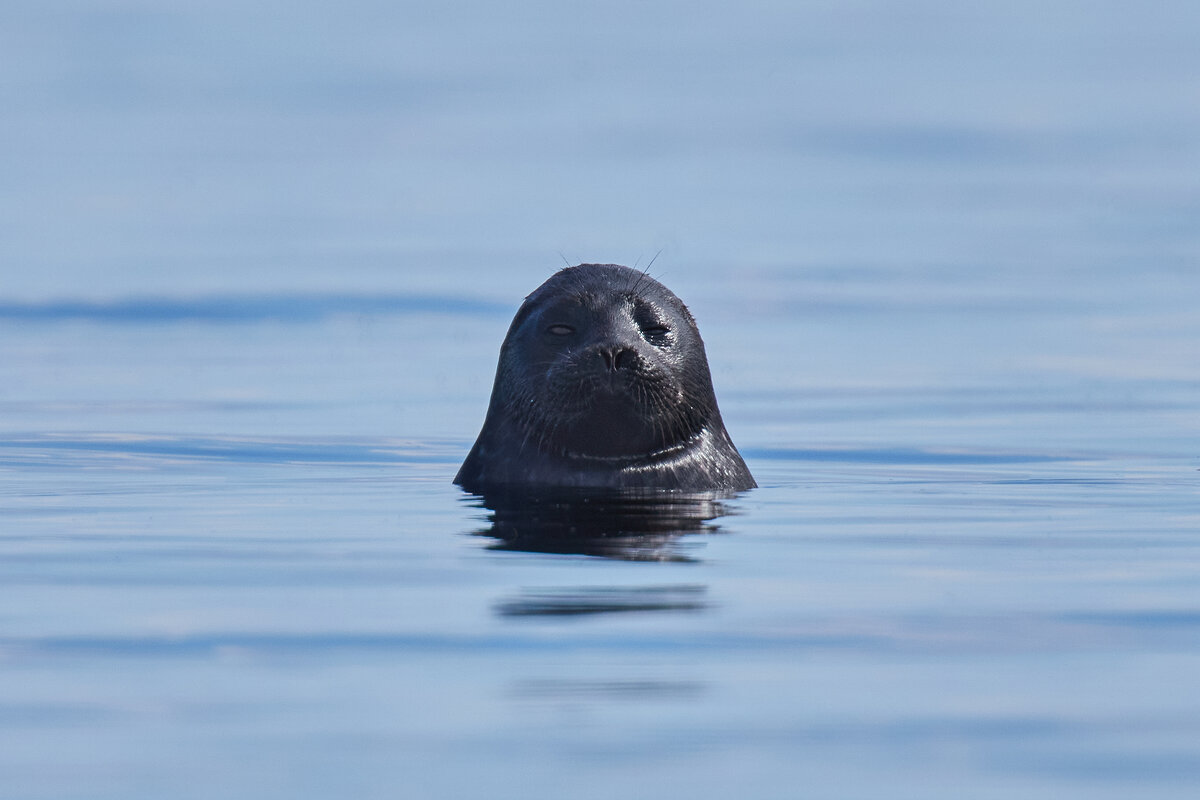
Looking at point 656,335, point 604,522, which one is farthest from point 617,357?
point 604,522

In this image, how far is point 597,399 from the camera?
9.77m

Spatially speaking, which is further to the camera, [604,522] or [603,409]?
[603,409]

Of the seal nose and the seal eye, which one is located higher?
the seal eye

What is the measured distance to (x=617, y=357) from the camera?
31.9ft

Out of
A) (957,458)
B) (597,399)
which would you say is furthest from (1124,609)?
(957,458)

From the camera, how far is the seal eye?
10266mm

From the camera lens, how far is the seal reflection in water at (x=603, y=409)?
9703 millimetres

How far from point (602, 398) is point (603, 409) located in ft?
0.30

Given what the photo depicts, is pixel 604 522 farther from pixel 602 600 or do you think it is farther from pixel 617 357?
pixel 602 600

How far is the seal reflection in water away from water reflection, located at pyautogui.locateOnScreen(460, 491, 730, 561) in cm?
4

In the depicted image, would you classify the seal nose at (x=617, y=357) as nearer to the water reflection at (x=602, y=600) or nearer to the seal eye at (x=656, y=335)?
the seal eye at (x=656, y=335)

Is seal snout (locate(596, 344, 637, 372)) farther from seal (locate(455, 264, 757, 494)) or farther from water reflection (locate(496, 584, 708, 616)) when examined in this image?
water reflection (locate(496, 584, 708, 616))

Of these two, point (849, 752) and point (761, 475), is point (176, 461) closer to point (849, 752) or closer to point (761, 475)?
point (761, 475)

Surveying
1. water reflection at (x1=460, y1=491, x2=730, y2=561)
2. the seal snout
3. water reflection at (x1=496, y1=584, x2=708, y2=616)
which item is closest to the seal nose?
the seal snout
